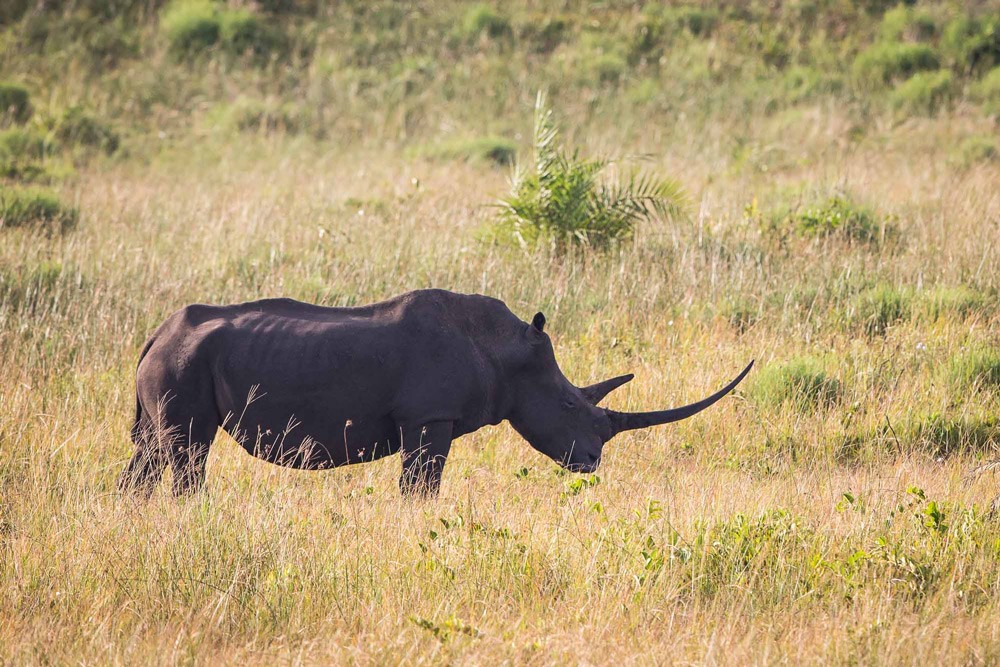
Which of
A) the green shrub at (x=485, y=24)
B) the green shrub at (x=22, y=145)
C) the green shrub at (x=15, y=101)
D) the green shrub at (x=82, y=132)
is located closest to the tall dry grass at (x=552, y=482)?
the green shrub at (x=22, y=145)

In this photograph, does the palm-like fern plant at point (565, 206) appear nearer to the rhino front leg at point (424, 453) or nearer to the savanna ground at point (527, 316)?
the savanna ground at point (527, 316)

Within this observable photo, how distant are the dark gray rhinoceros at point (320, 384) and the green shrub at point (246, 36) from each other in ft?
49.2

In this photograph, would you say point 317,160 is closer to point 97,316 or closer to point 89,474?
point 97,316

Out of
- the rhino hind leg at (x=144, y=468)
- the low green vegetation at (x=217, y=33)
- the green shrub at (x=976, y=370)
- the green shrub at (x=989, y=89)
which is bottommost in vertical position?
the rhino hind leg at (x=144, y=468)

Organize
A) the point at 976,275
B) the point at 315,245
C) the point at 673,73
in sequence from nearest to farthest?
the point at 976,275 → the point at 315,245 → the point at 673,73

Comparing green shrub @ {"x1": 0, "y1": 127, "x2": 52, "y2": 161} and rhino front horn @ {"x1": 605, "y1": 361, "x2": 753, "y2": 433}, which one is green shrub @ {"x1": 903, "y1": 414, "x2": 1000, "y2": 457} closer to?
rhino front horn @ {"x1": 605, "y1": 361, "x2": 753, "y2": 433}

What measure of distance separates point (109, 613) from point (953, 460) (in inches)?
176

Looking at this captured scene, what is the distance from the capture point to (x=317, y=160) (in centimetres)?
1511

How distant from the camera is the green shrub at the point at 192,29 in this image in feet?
63.4

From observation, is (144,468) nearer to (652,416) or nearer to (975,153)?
(652,416)

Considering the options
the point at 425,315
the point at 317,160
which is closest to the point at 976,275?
the point at 425,315

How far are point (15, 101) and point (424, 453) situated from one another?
44.7 ft

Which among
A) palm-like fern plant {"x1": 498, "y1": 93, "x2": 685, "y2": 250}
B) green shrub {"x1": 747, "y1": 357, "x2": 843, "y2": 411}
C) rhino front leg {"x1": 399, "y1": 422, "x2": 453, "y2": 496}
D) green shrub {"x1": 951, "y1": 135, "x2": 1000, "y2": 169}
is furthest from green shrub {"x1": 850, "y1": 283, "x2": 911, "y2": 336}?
green shrub {"x1": 951, "y1": 135, "x2": 1000, "y2": 169}

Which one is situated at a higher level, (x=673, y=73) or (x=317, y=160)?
(x=673, y=73)
